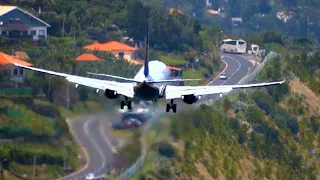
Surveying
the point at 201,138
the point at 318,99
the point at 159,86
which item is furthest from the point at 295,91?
the point at 159,86

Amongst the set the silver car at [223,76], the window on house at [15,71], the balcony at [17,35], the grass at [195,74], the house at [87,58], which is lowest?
the silver car at [223,76]

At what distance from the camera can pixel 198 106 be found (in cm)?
12800

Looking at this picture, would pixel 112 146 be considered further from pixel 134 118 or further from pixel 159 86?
pixel 159 86

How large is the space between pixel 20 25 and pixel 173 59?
20.3 meters

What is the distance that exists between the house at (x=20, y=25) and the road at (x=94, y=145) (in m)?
49.9

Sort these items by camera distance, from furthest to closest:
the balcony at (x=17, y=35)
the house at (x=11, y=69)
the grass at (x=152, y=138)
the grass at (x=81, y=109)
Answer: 1. the balcony at (x=17, y=35)
2. the house at (x=11, y=69)
3. the grass at (x=152, y=138)
4. the grass at (x=81, y=109)

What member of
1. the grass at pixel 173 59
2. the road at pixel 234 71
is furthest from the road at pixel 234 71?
the grass at pixel 173 59

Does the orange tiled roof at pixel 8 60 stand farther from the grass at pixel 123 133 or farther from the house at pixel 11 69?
the grass at pixel 123 133

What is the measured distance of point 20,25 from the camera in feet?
558

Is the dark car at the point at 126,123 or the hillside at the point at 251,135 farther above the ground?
the dark car at the point at 126,123

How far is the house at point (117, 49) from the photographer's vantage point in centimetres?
16862

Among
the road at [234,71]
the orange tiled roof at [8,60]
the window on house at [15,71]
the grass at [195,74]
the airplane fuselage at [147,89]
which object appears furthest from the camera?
the road at [234,71]

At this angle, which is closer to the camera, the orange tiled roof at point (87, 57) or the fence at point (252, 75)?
the fence at point (252, 75)

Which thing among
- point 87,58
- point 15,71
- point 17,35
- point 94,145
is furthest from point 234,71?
point 94,145
